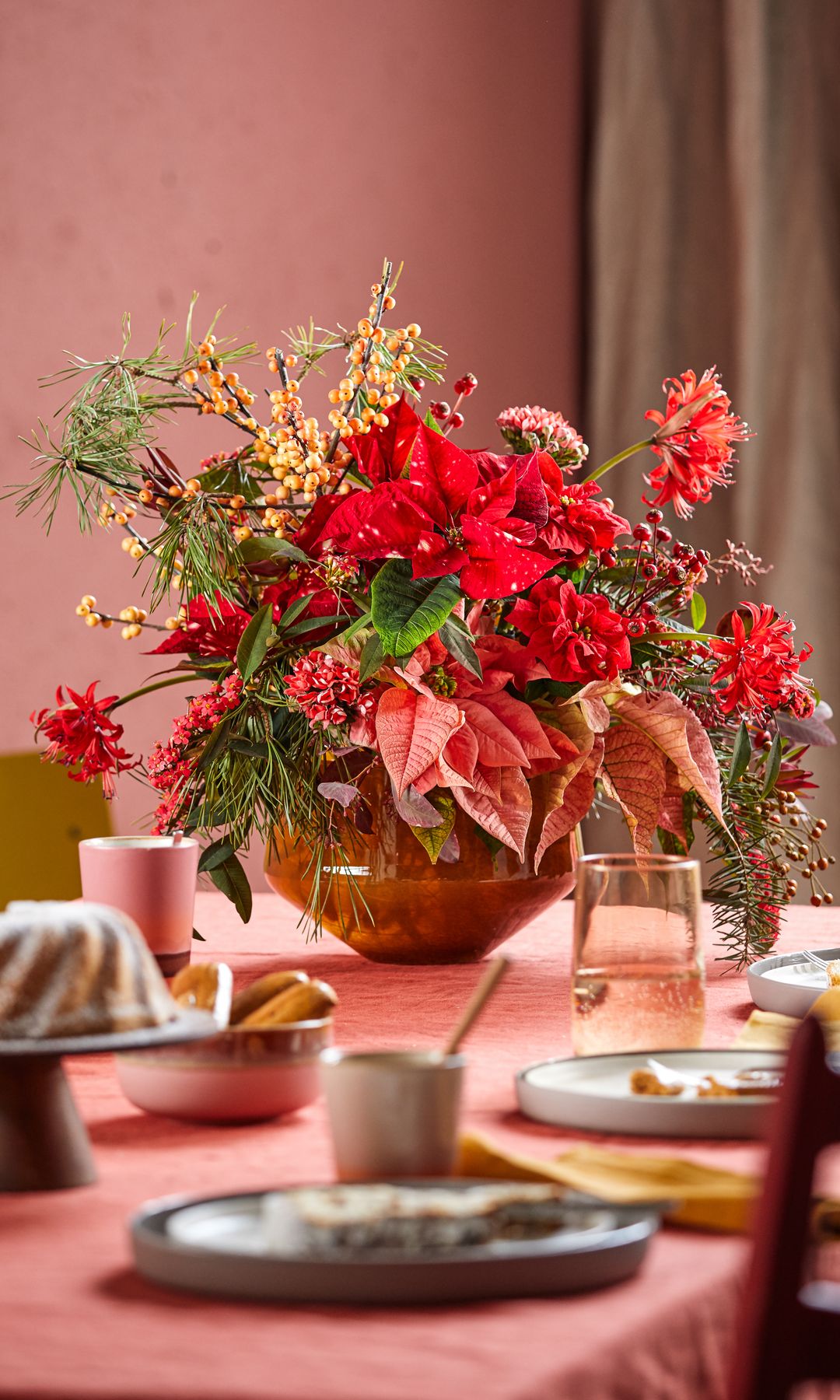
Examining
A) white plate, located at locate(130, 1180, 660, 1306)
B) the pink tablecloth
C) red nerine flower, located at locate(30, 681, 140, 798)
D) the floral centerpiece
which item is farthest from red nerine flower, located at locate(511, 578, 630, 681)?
white plate, located at locate(130, 1180, 660, 1306)

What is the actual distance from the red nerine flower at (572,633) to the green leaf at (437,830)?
0.12 metres

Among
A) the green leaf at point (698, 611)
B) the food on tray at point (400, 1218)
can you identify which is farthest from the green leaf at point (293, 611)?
the food on tray at point (400, 1218)

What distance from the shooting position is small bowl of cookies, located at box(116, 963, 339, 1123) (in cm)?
76

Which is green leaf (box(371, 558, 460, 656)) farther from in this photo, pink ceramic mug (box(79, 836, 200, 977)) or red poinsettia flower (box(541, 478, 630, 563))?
pink ceramic mug (box(79, 836, 200, 977))

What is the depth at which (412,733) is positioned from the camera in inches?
46.0

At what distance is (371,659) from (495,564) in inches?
4.4

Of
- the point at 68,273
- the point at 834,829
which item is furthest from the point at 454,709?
the point at 834,829

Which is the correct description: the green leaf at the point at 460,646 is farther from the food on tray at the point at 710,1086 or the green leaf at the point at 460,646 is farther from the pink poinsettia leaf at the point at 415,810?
the food on tray at the point at 710,1086

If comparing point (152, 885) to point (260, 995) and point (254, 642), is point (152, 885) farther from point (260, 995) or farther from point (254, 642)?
point (260, 995)

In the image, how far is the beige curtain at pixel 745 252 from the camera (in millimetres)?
3287

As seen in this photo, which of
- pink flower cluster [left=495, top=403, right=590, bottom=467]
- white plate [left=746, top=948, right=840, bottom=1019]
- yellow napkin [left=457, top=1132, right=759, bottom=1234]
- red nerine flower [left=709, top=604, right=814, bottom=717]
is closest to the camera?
yellow napkin [left=457, top=1132, right=759, bottom=1234]

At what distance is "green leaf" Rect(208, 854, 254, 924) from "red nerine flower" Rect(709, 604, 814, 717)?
0.39 meters

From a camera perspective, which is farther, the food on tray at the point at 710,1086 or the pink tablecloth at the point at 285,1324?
the food on tray at the point at 710,1086

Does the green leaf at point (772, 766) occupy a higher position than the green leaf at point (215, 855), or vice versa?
the green leaf at point (772, 766)
